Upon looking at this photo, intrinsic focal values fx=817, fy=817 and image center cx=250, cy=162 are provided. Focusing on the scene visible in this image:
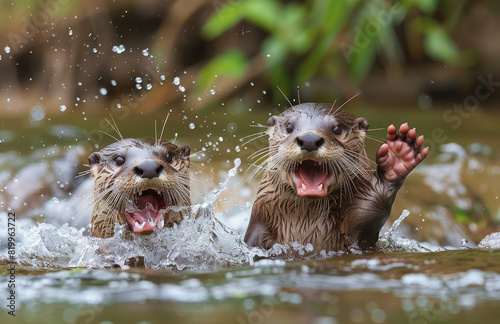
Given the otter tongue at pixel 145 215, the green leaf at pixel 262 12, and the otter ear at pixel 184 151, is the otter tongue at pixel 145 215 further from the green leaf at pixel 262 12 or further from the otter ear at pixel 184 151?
the green leaf at pixel 262 12

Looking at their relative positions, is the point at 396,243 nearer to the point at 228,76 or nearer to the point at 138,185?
the point at 138,185

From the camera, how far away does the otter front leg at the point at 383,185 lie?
263cm

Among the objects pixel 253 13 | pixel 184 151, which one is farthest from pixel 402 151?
pixel 253 13

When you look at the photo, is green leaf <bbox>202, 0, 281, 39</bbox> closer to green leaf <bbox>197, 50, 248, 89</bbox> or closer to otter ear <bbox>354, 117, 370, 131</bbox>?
green leaf <bbox>197, 50, 248, 89</bbox>

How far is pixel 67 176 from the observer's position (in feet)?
12.7

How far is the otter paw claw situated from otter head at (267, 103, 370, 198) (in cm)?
11

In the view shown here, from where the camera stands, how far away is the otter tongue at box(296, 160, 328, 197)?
2.58m

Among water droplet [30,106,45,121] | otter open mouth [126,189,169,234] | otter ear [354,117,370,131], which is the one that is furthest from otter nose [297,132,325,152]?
water droplet [30,106,45,121]

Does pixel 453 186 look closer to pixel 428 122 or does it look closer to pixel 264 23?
pixel 428 122

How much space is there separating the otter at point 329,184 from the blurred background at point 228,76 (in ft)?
3.10

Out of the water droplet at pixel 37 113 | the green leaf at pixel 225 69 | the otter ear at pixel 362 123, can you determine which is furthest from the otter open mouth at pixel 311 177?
the water droplet at pixel 37 113

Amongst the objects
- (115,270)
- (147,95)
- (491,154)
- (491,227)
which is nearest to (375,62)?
(147,95)

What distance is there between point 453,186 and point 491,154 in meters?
0.42

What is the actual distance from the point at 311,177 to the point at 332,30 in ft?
7.61
